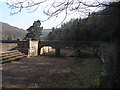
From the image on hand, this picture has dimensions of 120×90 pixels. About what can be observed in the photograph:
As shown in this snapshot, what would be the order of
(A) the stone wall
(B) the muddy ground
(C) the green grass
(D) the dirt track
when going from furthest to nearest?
(A) the stone wall, (D) the dirt track, (B) the muddy ground, (C) the green grass

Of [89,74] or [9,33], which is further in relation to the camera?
[9,33]

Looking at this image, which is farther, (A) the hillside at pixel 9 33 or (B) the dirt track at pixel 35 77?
(A) the hillside at pixel 9 33

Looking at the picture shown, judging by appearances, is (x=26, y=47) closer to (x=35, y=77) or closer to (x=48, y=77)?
(x=35, y=77)

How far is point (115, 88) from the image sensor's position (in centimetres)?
739

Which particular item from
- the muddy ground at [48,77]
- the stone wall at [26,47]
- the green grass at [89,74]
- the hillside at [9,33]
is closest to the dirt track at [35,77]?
the muddy ground at [48,77]

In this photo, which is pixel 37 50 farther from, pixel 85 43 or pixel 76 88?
pixel 76 88

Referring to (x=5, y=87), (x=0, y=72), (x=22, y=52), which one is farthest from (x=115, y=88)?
(x=22, y=52)

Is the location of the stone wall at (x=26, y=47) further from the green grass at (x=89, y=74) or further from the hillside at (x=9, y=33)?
the green grass at (x=89, y=74)

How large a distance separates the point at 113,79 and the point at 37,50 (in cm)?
3376

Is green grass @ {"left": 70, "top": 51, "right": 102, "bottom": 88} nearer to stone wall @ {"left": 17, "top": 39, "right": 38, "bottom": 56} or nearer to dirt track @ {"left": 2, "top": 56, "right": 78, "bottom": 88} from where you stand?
dirt track @ {"left": 2, "top": 56, "right": 78, "bottom": 88}

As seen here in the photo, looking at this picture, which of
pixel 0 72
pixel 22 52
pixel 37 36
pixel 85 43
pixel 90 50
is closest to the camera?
pixel 0 72

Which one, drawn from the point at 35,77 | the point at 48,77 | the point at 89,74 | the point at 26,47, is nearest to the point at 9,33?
the point at 26,47

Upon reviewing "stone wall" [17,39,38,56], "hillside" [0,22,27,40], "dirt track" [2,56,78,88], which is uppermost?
"hillside" [0,22,27,40]

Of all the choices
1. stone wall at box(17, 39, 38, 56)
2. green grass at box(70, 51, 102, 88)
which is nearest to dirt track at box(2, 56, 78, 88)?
green grass at box(70, 51, 102, 88)
